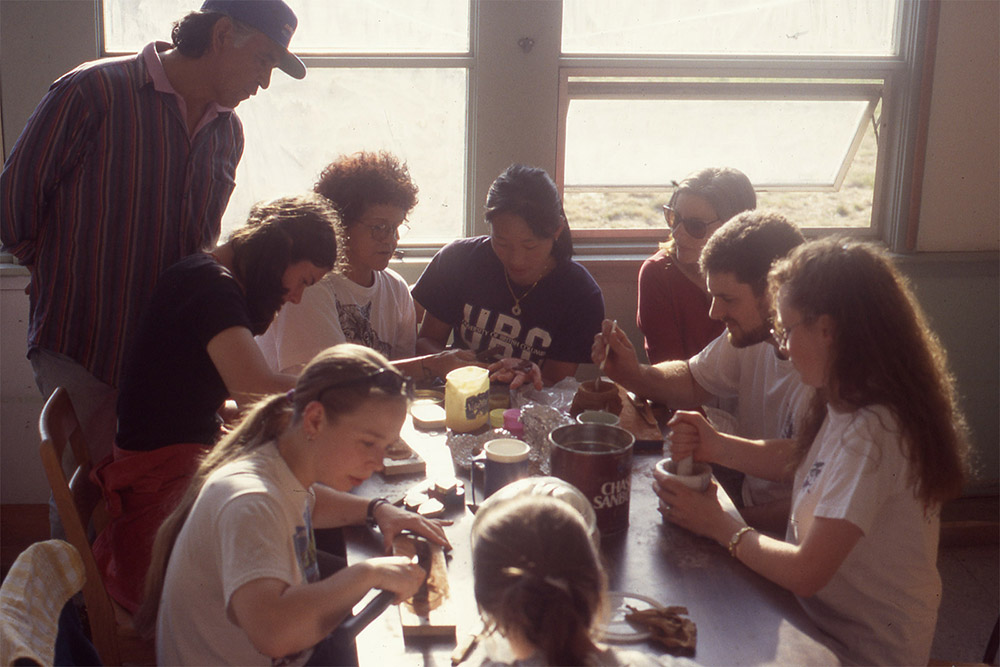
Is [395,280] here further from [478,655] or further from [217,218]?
[478,655]

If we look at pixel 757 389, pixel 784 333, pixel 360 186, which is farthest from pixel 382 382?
pixel 360 186

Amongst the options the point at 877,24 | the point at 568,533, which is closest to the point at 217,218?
the point at 568,533

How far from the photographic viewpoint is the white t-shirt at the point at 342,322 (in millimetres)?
2332

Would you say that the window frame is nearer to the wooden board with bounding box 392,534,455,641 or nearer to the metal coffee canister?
the metal coffee canister

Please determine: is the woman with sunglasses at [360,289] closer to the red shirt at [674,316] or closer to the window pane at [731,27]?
the red shirt at [674,316]

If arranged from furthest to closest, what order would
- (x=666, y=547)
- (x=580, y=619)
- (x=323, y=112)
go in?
1. (x=323, y=112)
2. (x=666, y=547)
3. (x=580, y=619)

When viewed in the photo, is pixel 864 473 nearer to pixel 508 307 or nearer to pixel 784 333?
pixel 784 333

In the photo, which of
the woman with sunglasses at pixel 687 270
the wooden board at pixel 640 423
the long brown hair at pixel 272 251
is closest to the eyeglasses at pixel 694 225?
the woman with sunglasses at pixel 687 270

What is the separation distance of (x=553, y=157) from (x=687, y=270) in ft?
2.53

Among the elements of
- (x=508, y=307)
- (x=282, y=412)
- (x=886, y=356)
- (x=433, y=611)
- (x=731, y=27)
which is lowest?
(x=433, y=611)

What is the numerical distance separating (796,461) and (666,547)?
1.20ft

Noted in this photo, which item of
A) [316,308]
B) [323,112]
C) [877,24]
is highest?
[877,24]

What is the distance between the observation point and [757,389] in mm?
2135

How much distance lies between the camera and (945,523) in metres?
3.53
